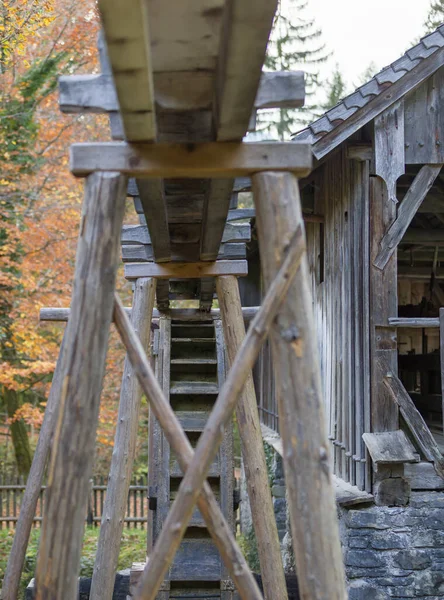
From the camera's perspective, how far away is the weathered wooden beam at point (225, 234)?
576 cm

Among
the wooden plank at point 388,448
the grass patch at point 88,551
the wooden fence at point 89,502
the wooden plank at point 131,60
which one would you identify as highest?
the wooden plank at point 131,60

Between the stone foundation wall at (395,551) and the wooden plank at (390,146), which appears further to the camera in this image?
the wooden plank at (390,146)

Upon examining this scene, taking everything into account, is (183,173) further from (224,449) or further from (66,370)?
(224,449)

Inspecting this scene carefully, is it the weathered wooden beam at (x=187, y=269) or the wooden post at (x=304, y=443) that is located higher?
the weathered wooden beam at (x=187, y=269)

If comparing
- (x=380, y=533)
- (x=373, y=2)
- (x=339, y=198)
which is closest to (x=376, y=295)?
(x=339, y=198)

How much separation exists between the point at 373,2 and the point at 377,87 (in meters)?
24.6

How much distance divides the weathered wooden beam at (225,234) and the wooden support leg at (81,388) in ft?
8.24

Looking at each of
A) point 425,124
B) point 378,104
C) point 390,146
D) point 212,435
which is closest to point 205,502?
point 212,435

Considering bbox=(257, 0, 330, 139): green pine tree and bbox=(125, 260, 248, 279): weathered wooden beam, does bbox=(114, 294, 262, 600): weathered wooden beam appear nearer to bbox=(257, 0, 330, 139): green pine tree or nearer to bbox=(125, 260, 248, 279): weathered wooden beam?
bbox=(125, 260, 248, 279): weathered wooden beam

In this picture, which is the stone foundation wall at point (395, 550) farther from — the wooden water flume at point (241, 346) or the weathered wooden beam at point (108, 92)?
the weathered wooden beam at point (108, 92)

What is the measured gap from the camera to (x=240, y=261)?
570 centimetres

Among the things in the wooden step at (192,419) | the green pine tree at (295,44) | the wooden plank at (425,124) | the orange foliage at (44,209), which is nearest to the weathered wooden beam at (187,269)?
the wooden step at (192,419)

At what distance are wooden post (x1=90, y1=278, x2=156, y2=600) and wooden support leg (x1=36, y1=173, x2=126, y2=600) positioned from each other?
223 centimetres

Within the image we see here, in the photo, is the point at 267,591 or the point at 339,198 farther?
the point at 339,198
